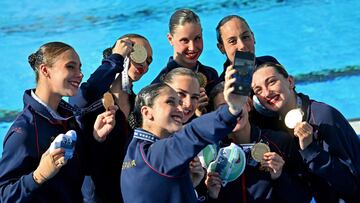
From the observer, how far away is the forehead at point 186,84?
356 cm

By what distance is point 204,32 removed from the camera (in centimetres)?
873

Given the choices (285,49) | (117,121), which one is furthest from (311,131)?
(285,49)

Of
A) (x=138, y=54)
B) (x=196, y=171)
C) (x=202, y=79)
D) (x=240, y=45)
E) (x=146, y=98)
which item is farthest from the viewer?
(x=240, y=45)

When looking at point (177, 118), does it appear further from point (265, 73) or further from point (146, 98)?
point (265, 73)

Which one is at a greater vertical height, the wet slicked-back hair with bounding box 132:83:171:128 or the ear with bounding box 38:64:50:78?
the ear with bounding box 38:64:50:78

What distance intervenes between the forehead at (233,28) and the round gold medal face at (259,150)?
1025mm

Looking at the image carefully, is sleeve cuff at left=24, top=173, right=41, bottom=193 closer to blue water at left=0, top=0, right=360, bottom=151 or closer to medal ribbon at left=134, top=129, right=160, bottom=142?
medal ribbon at left=134, top=129, right=160, bottom=142

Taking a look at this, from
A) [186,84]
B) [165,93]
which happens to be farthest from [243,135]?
[165,93]

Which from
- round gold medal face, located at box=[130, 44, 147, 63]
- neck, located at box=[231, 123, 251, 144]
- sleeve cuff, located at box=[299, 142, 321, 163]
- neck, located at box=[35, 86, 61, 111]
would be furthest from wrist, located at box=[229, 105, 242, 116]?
round gold medal face, located at box=[130, 44, 147, 63]

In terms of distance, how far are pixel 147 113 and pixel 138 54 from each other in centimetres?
89

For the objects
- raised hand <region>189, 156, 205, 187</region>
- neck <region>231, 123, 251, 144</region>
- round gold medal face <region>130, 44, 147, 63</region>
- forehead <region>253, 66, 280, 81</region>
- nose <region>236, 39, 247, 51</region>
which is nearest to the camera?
raised hand <region>189, 156, 205, 187</region>

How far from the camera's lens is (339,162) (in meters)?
3.47

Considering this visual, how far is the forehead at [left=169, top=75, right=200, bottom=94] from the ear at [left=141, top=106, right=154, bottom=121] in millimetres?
436

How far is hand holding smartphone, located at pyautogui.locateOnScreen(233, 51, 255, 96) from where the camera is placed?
2658mm
